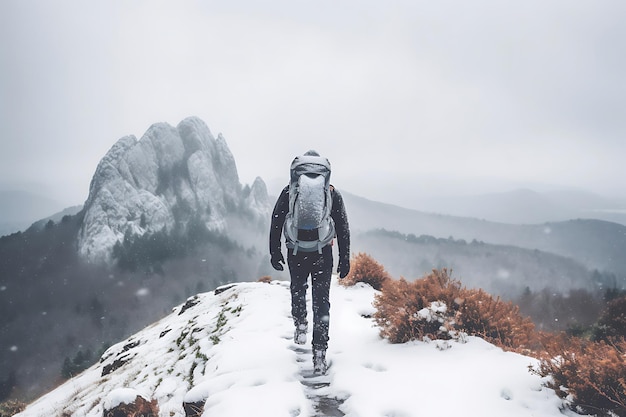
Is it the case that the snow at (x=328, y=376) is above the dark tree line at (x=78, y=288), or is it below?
above

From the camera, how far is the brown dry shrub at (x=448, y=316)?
17.9ft

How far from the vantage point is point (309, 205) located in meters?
4.50

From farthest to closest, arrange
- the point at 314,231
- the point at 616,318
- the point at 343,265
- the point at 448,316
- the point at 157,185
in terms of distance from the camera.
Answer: the point at 157,185 < the point at 616,318 < the point at 448,316 < the point at 343,265 < the point at 314,231

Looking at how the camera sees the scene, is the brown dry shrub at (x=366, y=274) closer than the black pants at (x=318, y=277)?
No

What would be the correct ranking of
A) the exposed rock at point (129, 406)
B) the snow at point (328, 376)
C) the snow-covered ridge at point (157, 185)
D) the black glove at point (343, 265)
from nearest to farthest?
the snow at point (328, 376), the exposed rock at point (129, 406), the black glove at point (343, 265), the snow-covered ridge at point (157, 185)

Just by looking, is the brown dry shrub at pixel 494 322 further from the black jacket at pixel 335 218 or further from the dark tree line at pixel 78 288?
the dark tree line at pixel 78 288

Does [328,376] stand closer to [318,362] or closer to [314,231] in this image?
[318,362]

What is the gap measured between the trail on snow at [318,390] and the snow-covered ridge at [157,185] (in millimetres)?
149712

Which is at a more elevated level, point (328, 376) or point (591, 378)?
point (591, 378)

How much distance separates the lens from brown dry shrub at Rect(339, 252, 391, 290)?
10.3m

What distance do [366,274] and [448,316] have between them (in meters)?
4.69

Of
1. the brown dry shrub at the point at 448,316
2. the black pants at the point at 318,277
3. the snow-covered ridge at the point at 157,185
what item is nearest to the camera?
the black pants at the point at 318,277

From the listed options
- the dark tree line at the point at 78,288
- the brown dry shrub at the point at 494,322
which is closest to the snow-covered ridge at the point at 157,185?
the dark tree line at the point at 78,288

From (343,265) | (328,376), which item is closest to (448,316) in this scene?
(343,265)
